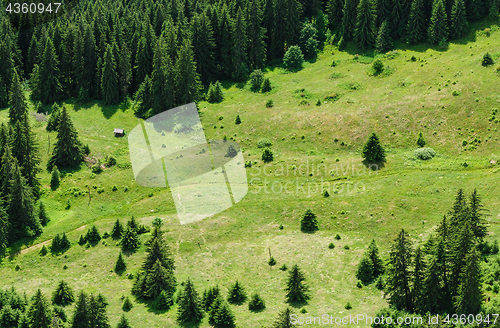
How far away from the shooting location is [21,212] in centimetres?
9656

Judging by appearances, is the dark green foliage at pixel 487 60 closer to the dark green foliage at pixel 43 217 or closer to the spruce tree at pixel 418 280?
the spruce tree at pixel 418 280

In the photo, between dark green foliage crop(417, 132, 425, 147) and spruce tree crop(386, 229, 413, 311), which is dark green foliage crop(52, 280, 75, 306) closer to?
spruce tree crop(386, 229, 413, 311)

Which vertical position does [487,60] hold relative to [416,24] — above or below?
below

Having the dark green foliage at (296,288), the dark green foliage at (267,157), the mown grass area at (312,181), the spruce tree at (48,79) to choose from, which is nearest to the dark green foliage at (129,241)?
the mown grass area at (312,181)

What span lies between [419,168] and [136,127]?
63398mm

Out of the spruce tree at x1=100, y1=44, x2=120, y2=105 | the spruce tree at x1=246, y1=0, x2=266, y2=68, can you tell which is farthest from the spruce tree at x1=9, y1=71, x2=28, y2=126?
the spruce tree at x1=246, y1=0, x2=266, y2=68

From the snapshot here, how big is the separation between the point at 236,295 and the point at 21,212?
41635 millimetres

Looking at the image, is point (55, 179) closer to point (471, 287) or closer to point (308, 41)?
point (308, 41)

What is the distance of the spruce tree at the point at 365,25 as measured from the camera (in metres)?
135

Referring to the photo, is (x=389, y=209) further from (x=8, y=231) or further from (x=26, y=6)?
(x=26, y=6)

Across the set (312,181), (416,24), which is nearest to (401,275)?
(312,181)

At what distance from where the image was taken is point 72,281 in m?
83.1
